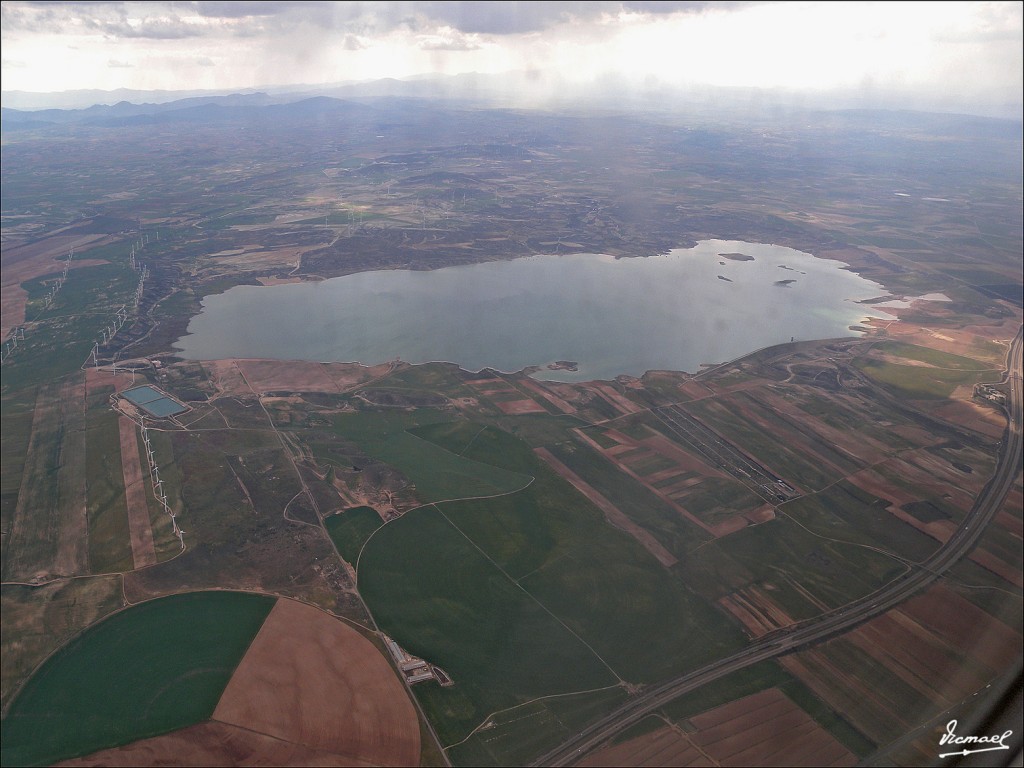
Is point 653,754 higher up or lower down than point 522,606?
lower down

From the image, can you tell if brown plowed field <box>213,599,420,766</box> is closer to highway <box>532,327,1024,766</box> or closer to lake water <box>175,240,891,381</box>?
highway <box>532,327,1024,766</box>

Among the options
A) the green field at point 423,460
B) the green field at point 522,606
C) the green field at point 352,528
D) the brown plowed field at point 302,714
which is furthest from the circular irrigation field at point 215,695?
the green field at point 423,460

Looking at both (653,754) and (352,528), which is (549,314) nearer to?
(352,528)

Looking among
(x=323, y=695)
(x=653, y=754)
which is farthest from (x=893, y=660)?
(x=323, y=695)

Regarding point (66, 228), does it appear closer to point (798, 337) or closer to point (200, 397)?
point (200, 397)

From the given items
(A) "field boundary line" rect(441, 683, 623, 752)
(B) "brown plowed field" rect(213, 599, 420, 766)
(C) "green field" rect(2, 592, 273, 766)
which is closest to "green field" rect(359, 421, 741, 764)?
(A) "field boundary line" rect(441, 683, 623, 752)
